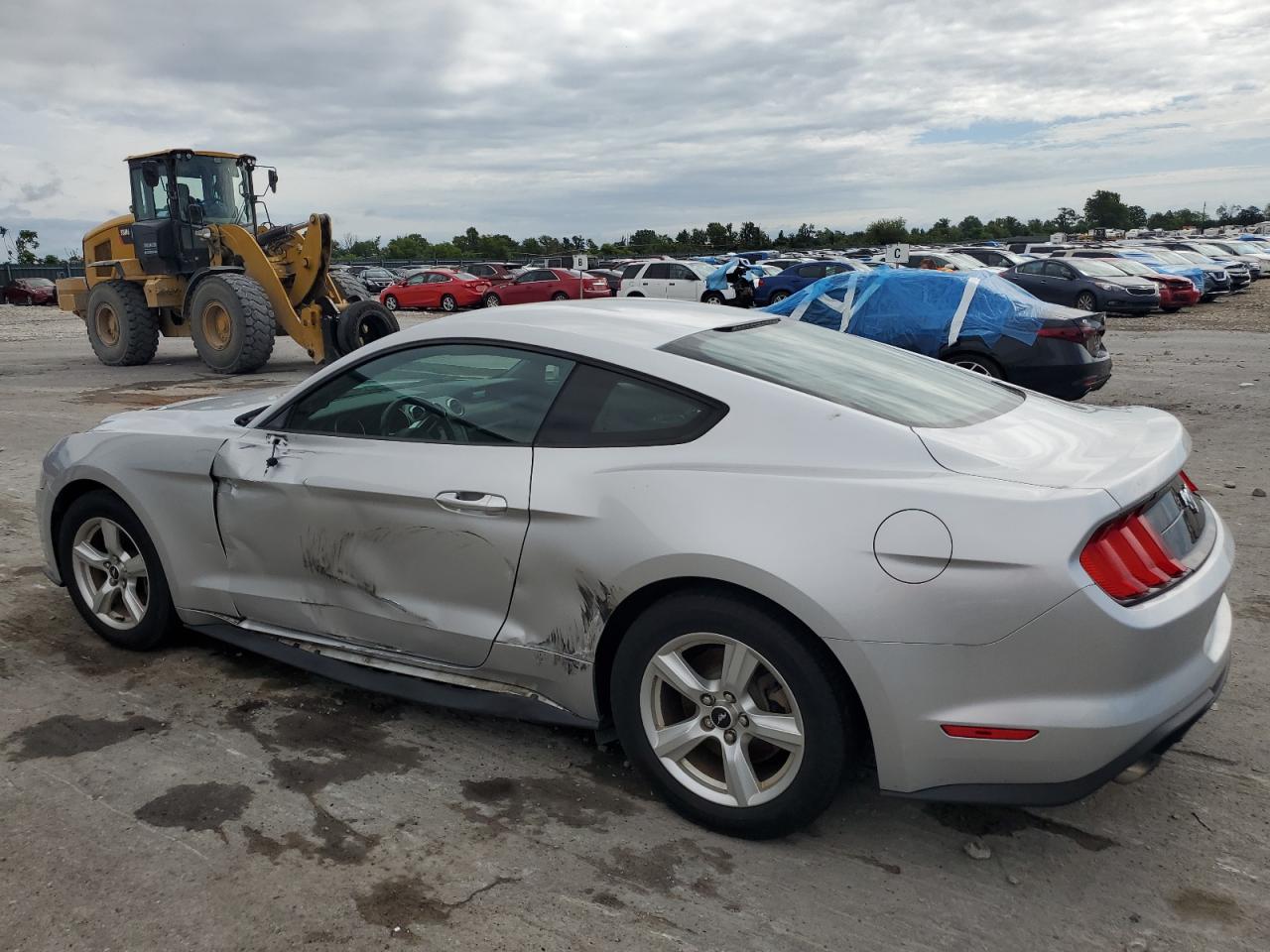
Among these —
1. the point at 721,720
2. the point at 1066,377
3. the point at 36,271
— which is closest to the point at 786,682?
the point at 721,720

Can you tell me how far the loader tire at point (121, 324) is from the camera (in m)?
16.4

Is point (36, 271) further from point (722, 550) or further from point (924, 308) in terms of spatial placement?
point (722, 550)

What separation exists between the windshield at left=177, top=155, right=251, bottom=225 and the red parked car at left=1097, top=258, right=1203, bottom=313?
20413 mm

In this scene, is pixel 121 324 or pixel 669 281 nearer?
pixel 121 324

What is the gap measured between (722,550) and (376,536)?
131cm

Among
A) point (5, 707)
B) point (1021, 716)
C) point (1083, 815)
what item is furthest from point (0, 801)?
point (1083, 815)

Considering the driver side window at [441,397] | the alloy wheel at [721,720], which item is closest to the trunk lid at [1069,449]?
the alloy wheel at [721,720]

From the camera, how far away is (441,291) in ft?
103

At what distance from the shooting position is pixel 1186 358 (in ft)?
48.1

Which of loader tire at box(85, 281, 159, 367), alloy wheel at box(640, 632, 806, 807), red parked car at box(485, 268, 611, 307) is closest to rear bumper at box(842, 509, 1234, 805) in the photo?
alloy wheel at box(640, 632, 806, 807)

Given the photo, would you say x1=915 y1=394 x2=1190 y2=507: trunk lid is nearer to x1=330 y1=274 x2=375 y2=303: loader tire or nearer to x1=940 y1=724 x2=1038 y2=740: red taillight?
x1=940 y1=724 x2=1038 y2=740: red taillight

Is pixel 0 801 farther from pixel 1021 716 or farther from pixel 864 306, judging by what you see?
pixel 864 306

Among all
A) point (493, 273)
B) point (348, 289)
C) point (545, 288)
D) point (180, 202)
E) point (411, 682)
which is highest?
point (180, 202)

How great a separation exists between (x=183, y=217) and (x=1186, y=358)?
15.3 meters
